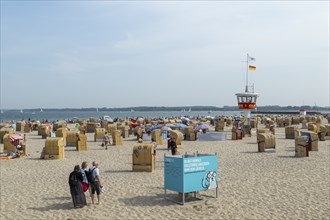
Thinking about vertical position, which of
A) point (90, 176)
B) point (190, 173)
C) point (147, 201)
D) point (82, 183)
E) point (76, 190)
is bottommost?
point (147, 201)

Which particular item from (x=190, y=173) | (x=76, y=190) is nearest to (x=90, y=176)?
(x=76, y=190)

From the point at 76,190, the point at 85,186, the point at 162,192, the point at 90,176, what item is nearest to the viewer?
the point at 76,190

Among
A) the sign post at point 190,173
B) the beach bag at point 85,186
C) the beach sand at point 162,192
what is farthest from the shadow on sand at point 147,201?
the beach bag at point 85,186

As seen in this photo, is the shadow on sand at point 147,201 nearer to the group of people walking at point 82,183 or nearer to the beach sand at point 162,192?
the beach sand at point 162,192

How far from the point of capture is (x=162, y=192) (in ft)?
38.6

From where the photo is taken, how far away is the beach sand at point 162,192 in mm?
9570

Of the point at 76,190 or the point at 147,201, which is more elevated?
the point at 76,190

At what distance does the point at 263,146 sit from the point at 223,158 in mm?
3668

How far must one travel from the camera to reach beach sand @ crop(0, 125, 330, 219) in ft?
31.4

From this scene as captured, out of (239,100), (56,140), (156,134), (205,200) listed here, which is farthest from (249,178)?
(239,100)

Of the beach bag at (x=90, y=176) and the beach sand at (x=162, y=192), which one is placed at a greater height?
the beach bag at (x=90, y=176)

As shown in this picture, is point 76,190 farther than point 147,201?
No

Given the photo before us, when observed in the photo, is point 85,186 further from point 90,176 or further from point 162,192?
point 162,192

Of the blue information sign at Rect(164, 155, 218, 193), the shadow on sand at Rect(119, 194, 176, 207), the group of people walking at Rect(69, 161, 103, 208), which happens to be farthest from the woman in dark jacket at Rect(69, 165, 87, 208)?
the blue information sign at Rect(164, 155, 218, 193)
